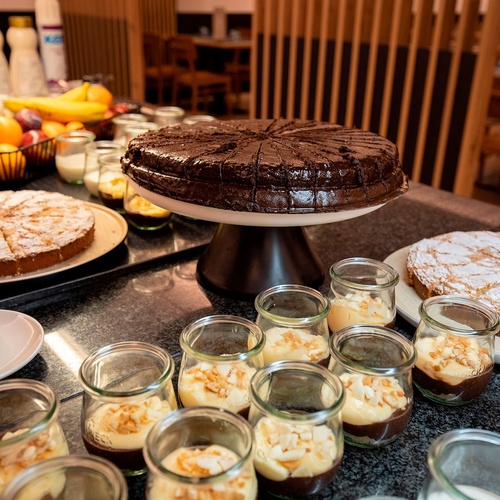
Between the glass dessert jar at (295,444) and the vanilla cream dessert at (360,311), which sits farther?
the vanilla cream dessert at (360,311)

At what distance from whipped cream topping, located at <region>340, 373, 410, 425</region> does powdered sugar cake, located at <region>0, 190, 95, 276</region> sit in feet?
2.09

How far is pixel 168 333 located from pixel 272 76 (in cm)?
305

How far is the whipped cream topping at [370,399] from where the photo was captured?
67 cm

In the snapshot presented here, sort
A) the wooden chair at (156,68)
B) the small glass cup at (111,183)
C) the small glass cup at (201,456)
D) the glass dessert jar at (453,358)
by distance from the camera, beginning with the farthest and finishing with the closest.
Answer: the wooden chair at (156,68)
the small glass cup at (111,183)
the glass dessert jar at (453,358)
the small glass cup at (201,456)

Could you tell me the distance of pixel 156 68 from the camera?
20.2 ft

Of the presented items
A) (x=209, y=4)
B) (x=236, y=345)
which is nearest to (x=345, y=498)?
(x=236, y=345)

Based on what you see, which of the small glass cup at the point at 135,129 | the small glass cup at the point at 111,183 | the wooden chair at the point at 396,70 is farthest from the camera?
the wooden chair at the point at 396,70

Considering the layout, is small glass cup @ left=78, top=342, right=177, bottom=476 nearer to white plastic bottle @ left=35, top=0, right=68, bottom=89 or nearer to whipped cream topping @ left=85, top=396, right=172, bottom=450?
whipped cream topping @ left=85, top=396, right=172, bottom=450

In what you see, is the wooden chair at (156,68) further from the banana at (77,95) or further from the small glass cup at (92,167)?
the small glass cup at (92,167)

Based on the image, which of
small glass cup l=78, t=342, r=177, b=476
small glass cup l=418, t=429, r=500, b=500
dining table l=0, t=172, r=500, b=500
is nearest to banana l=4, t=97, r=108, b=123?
dining table l=0, t=172, r=500, b=500

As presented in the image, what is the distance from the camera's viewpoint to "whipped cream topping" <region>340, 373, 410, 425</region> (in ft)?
2.18

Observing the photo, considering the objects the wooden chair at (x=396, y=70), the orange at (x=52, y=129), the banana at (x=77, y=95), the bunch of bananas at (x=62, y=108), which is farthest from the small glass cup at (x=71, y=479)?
the wooden chair at (x=396, y=70)

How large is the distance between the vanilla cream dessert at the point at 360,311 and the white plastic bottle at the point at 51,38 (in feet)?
6.19

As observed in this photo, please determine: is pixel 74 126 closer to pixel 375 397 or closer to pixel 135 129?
pixel 135 129
